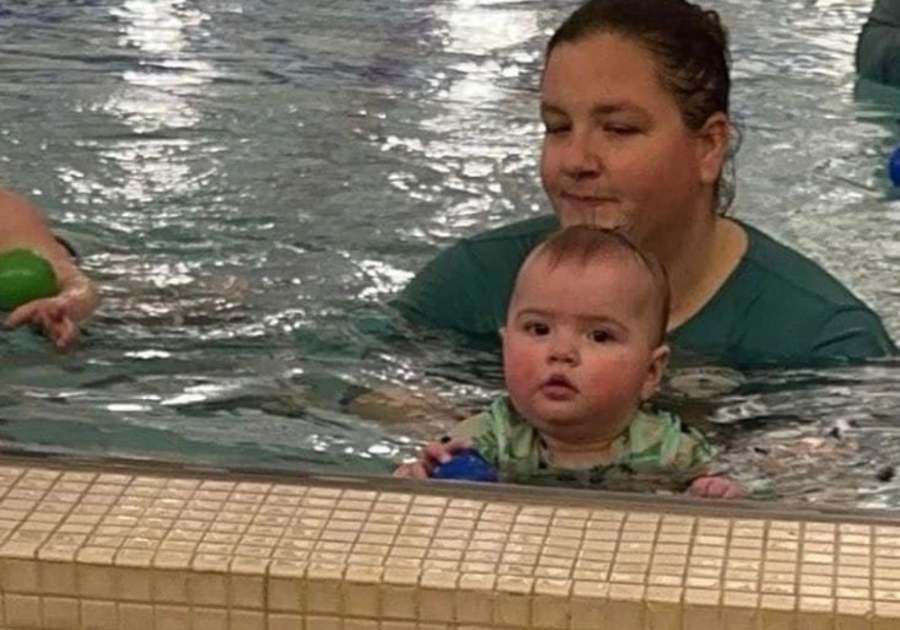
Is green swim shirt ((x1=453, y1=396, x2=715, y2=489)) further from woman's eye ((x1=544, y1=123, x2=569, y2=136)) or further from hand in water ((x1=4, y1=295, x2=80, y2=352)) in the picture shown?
hand in water ((x1=4, y1=295, x2=80, y2=352))

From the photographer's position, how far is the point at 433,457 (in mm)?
2408

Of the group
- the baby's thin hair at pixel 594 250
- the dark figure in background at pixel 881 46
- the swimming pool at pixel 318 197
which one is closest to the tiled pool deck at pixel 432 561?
the swimming pool at pixel 318 197

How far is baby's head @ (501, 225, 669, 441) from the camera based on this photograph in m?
2.43

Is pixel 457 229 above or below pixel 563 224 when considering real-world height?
below

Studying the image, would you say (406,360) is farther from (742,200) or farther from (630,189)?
(742,200)

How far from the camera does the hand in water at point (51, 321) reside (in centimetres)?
318

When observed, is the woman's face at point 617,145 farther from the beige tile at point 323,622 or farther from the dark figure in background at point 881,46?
the dark figure in background at point 881,46

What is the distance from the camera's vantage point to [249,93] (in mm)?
5273

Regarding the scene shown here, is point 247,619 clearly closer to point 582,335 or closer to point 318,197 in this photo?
point 582,335

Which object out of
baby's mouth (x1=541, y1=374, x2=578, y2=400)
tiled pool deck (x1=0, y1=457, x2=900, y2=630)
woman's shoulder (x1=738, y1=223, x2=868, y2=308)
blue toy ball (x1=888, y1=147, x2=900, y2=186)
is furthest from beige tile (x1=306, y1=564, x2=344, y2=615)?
blue toy ball (x1=888, y1=147, x2=900, y2=186)

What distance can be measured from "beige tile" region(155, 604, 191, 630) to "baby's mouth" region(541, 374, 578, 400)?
25.0 inches

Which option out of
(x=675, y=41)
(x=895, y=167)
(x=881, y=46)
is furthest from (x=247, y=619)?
(x=881, y=46)

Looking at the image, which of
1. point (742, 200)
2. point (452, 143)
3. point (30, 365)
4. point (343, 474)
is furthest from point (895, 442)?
point (452, 143)

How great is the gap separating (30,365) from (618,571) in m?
1.50
